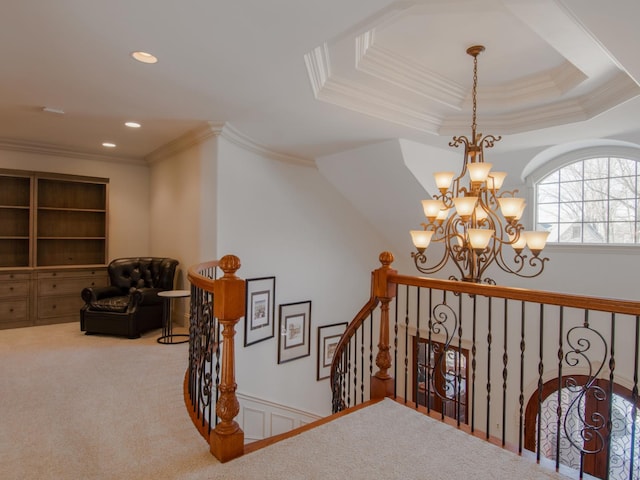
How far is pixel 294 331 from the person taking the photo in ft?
18.5

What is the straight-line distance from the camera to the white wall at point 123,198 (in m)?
5.73

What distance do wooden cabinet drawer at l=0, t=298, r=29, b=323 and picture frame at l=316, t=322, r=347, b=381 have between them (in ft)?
13.5

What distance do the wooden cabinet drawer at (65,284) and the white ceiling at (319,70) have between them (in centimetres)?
194

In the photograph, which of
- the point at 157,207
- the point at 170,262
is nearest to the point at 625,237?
the point at 170,262

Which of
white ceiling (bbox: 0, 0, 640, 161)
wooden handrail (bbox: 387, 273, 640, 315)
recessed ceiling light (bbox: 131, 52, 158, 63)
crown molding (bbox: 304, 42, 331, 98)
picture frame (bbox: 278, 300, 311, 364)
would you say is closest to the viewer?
wooden handrail (bbox: 387, 273, 640, 315)

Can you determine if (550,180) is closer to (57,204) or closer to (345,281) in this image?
(345,281)

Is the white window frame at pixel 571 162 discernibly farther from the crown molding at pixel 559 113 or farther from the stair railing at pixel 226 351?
the stair railing at pixel 226 351

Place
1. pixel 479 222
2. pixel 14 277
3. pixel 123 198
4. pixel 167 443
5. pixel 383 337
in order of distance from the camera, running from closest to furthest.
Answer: pixel 167 443 < pixel 383 337 < pixel 479 222 < pixel 14 277 < pixel 123 198

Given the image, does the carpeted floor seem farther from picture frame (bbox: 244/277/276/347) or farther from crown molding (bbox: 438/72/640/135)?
crown molding (bbox: 438/72/640/135)

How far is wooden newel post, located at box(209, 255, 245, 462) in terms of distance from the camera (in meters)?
2.03

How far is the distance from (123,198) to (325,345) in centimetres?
402

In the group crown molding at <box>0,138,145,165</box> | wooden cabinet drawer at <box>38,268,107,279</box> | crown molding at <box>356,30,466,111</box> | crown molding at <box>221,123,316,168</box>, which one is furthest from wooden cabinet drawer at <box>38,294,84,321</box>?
crown molding at <box>356,30,466,111</box>

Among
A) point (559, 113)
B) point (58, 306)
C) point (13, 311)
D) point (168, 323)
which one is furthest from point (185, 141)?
point (559, 113)

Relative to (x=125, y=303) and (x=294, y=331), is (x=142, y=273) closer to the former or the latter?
(x=125, y=303)
